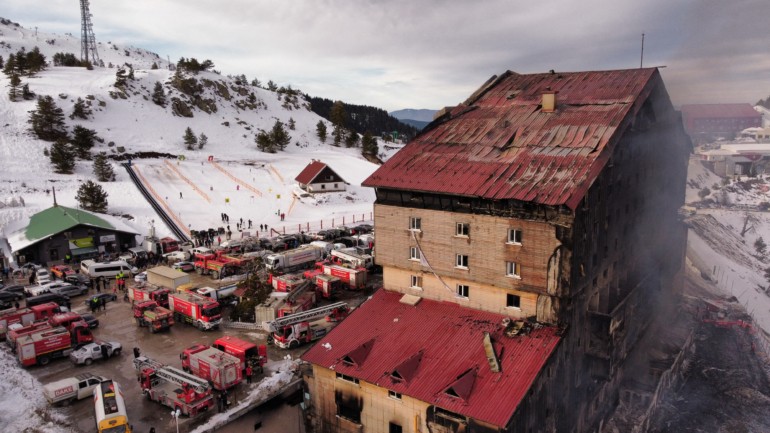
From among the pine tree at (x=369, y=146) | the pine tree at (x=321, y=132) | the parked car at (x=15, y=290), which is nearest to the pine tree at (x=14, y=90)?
the pine tree at (x=321, y=132)

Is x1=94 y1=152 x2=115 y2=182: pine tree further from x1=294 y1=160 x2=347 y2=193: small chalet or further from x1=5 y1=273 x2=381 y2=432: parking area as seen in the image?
x1=5 y1=273 x2=381 y2=432: parking area

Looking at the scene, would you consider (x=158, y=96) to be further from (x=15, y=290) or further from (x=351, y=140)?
(x=15, y=290)

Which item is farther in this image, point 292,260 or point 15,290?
point 292,260

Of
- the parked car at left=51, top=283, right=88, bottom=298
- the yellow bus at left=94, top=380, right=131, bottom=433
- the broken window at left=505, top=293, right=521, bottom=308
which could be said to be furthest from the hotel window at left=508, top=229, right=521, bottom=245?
the parked car at left=51, top=283, right=88, bottom=298

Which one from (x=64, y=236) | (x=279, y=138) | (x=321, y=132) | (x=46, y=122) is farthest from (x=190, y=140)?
(x=64, y=236)

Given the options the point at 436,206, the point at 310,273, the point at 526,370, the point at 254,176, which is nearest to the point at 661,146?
the point at 436,206

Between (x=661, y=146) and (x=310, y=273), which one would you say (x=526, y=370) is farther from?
(x=310, y=273)

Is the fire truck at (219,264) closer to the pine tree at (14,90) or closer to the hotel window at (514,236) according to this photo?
the hotel window at (514,236)
